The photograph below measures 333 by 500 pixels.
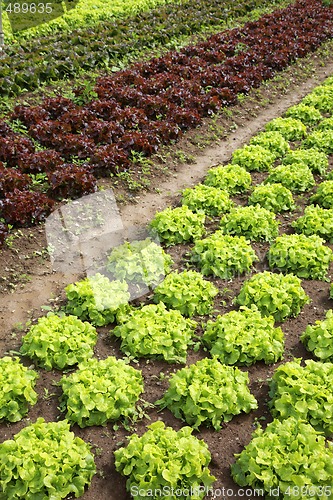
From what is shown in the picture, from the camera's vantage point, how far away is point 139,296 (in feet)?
26.3

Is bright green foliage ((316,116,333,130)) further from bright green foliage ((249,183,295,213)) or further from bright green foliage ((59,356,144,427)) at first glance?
bright green foliage ((59,356,144,427))

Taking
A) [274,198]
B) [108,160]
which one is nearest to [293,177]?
[274,198]

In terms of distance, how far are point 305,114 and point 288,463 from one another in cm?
1082

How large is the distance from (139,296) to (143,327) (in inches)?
44.3

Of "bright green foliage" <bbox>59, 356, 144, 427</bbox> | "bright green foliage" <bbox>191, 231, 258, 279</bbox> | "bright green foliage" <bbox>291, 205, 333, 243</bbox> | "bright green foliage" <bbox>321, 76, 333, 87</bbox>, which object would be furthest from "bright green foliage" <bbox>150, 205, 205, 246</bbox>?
"bright green foliage" <bbox>321, 76, 333, 87</bbox>

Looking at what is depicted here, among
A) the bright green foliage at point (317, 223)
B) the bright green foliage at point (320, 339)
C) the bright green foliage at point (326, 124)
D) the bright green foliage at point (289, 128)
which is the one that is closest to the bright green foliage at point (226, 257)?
the bright green foliage at point (317, 223)

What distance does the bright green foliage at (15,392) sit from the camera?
6043 mm

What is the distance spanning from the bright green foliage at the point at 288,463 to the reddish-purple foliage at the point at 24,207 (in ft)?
17.8

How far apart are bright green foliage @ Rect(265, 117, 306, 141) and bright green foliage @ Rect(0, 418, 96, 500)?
9679 mm

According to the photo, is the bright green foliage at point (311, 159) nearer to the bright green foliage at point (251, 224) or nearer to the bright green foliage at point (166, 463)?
the bright green foliage at point (251, 224)

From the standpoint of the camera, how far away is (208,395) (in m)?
6.00

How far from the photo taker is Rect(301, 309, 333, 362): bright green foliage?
683cm

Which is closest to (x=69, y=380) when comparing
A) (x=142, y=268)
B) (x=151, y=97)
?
(x=142, y=268)

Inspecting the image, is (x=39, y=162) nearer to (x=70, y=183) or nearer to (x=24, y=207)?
(x=70, y=183)
